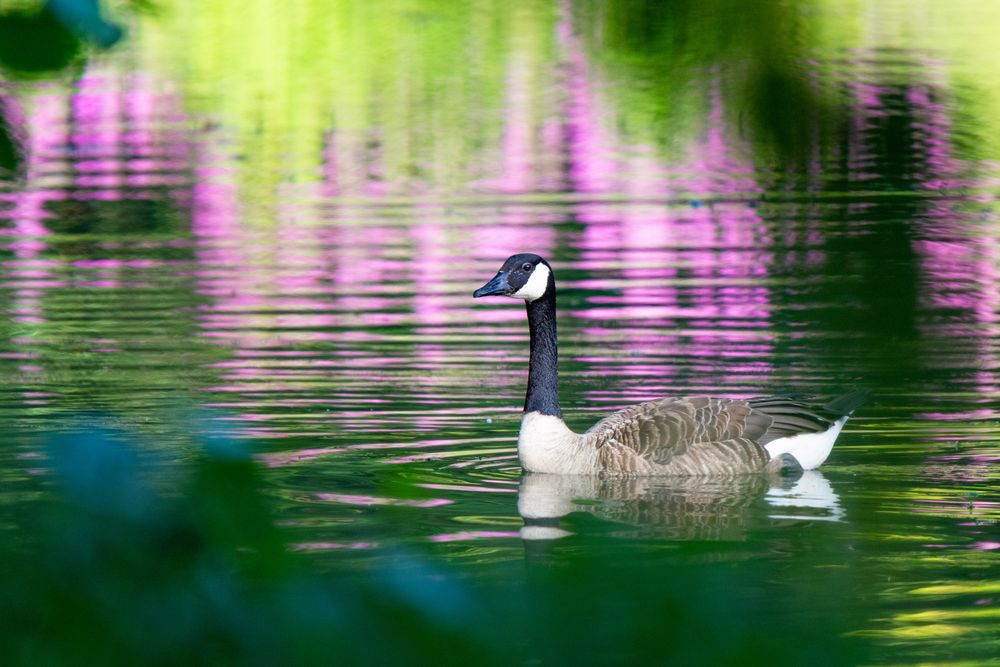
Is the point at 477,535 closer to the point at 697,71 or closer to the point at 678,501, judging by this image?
the point at 678,501

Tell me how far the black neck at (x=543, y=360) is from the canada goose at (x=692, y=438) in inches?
4.7

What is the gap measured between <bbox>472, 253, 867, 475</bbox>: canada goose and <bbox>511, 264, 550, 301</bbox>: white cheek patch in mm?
573

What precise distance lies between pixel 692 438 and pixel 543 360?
1210 mm

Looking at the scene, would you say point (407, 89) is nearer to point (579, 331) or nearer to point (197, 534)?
point (579, 331)

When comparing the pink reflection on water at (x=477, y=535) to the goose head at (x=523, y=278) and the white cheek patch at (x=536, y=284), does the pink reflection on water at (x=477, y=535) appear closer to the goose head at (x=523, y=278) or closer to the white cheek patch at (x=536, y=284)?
the goose head at (x=523, y=278)

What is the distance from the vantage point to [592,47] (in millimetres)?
40688

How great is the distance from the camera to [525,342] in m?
14.9

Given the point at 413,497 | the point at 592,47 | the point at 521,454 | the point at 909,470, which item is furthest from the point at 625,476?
the point at 592,47

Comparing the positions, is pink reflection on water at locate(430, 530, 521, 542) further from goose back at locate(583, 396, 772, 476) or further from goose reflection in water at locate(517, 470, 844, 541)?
goose back at locate(583, 396, 772, 476)

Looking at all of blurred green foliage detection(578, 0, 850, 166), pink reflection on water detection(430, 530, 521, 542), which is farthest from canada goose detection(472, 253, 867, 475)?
blurred green foliage detection(578, 0, 850, 166)

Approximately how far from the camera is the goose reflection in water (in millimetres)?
8648

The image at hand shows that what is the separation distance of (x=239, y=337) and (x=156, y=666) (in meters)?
13.7

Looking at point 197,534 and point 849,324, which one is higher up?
point 197,534

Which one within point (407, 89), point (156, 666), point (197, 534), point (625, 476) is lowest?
point (625, 476)
